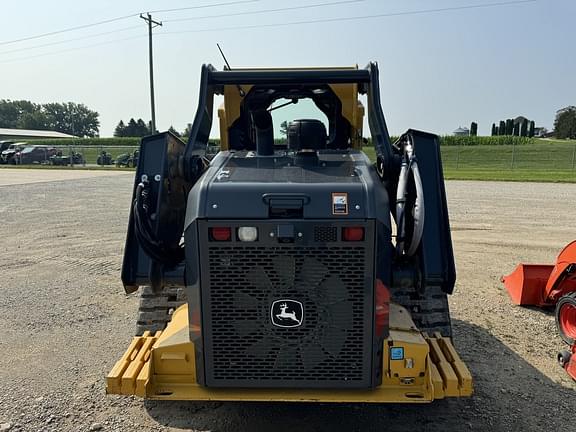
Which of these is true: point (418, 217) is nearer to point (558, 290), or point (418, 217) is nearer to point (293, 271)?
point (293, 271)

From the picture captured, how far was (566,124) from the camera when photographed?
236 feet

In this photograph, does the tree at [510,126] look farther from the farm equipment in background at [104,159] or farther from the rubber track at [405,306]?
the rubber track at [405,306]

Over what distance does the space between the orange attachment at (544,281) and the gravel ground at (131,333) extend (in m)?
0.18

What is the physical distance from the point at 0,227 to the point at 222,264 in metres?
9.82

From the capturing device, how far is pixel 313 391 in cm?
308

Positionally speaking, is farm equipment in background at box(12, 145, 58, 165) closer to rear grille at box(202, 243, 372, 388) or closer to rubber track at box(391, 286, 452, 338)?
rubber track at box(391, 286, 452, 338)

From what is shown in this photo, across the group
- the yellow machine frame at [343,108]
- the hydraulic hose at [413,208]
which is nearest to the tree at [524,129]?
the yellow machine frame at [343,108]

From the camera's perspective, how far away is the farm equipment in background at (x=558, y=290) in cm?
482

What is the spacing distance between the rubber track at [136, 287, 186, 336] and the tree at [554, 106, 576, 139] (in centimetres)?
7632

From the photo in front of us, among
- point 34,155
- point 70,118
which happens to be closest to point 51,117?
point 70,118

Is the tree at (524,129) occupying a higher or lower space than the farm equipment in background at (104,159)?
higher

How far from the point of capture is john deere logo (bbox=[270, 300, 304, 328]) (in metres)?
2.96

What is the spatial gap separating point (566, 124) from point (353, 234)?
261 feet

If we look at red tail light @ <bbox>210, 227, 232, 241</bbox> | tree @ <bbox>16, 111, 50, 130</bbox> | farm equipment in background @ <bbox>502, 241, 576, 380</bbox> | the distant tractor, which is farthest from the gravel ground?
tree @ <bbox>16, 111, 50, 130</bbox>
